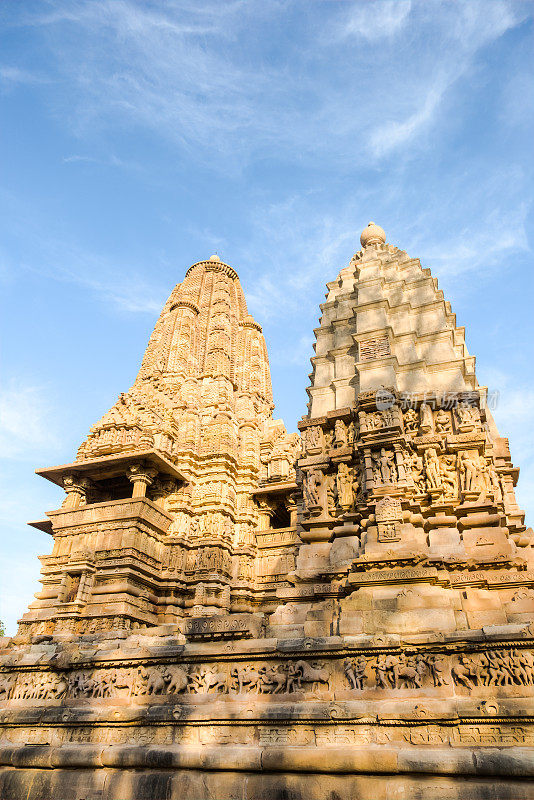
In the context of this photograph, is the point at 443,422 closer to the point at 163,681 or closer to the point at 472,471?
the point at 472,471

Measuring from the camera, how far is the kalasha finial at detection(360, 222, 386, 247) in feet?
50.7

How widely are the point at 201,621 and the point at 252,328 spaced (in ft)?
105

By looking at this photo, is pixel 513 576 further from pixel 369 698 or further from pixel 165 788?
pixel 165 788

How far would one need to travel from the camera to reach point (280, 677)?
713 centimetres

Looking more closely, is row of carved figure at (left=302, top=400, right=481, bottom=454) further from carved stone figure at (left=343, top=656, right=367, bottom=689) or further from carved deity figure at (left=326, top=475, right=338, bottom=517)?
carved stone figure at (left=343, top=656, right=367, bottom=689)

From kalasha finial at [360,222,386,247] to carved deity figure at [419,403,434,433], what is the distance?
6.93 metres

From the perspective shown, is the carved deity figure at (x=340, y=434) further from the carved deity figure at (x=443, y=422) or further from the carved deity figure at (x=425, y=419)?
the carved deity figure at (x=443, y=422)

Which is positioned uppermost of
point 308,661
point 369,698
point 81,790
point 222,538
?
point 222,538

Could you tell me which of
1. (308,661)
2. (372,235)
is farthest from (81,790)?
(372,235)

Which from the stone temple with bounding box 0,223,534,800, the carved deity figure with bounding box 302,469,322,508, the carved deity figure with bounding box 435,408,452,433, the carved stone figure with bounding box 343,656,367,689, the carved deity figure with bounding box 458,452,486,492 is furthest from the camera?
the carved deity figure with bounding box 302,469,322,508

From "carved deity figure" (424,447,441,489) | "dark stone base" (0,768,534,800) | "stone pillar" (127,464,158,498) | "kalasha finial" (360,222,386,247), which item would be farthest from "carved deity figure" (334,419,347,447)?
"stone pillar" (127,464,158,498)

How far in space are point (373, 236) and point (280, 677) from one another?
12.5m

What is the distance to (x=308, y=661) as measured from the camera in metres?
7.14

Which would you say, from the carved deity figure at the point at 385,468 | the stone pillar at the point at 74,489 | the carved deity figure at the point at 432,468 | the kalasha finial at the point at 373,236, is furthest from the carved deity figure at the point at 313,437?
the stone pillar at the point at 74,489
